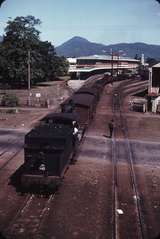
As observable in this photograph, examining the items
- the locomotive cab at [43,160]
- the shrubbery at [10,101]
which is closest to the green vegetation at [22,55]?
the shrubbery at [10,101]

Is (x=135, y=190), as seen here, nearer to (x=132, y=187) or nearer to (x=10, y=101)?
(x=132, y=187)

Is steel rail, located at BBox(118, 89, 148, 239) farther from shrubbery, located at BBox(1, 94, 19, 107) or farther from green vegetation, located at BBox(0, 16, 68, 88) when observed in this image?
green vegetation, located at BBox(0, 16, 68, 88)

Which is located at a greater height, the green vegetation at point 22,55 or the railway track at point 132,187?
the green vegetation at point 22,55

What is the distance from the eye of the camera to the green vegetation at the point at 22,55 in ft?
236

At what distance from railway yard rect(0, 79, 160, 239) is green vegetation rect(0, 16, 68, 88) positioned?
38.9m

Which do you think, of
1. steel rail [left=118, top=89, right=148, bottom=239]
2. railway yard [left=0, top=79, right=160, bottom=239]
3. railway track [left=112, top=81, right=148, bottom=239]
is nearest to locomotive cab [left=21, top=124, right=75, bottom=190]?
railway yard [left=0, top=79, right=160, bottom=239]

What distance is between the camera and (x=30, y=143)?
18734 mm

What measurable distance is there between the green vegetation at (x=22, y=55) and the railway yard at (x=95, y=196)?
38.9 meters

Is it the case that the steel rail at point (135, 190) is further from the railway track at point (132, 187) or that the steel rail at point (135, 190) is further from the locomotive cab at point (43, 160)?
the locomotive cab at point (43, 160)

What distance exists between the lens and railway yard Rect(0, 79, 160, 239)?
14.3m

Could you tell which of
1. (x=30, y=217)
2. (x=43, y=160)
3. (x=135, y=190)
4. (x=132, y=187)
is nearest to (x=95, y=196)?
(x=135, y=190)

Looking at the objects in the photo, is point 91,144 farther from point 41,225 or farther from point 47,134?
point 41,225

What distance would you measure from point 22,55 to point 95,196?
57.7 meters

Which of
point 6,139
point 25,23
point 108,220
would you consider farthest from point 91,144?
point 25,23
